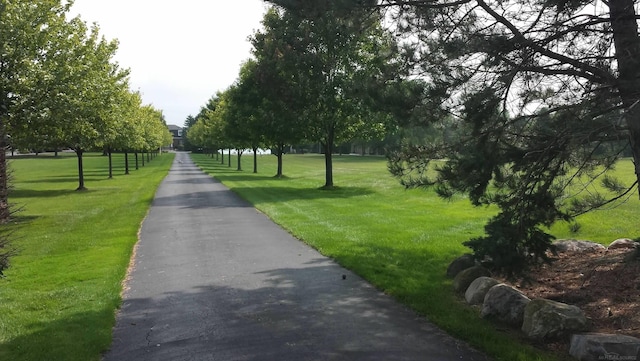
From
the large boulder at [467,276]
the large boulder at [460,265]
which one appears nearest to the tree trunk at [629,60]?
the large boulder at [467,276]

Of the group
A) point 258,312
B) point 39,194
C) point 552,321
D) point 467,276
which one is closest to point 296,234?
point 467,276

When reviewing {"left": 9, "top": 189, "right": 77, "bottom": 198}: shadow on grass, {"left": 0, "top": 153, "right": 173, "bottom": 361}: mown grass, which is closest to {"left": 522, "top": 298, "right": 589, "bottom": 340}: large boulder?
{"left": 0, "top": 153, "right": 173, "bottom": 361}: mown grass

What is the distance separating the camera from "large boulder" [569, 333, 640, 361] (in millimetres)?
4477

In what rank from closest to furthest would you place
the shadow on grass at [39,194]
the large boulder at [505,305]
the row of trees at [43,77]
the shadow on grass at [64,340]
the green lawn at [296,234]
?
the shadow on grass at [64,340], the green lawn at [296,234], the large boulder at [505,305], the row of trees at [43,77], the shadow on grass at [39,194]

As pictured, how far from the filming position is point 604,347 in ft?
15.1

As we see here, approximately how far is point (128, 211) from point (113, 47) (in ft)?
27.3

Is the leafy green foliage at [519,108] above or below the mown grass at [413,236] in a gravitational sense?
above

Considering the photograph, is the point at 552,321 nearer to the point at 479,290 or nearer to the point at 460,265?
the point at 479,290

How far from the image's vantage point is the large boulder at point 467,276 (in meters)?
7.23

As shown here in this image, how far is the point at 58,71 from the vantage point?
15438 millimetres

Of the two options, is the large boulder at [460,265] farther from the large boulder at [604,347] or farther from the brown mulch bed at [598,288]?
the large boulder at [604,347]

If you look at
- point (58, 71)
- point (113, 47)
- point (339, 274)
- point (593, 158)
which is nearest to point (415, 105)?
point (593, 158)

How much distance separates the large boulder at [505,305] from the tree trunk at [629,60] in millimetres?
2155

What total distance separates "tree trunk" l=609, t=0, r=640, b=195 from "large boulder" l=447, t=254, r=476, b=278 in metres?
2.74
